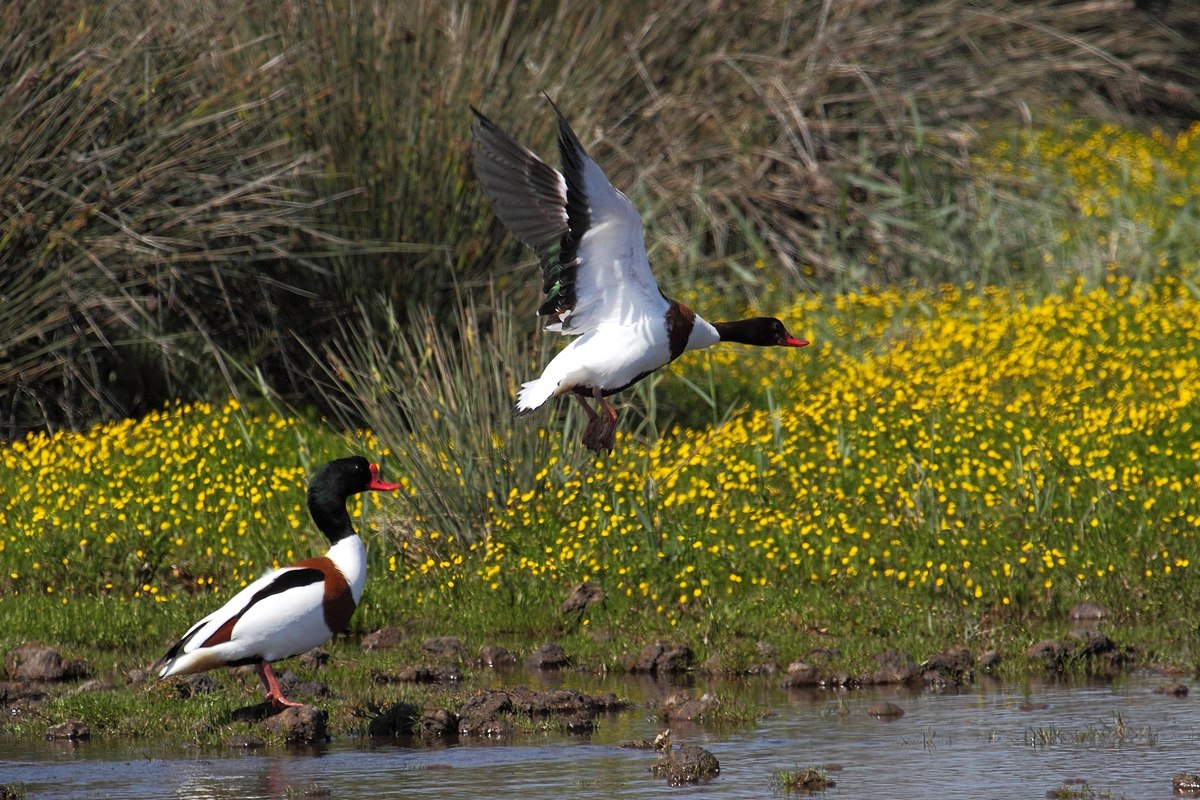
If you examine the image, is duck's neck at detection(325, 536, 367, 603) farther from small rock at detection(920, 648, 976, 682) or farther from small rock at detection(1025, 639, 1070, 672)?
small rock at detection(1025, 639, 1070, 672)

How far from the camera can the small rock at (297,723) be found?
7523mm

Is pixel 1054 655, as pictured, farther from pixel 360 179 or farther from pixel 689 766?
pixel 360 179

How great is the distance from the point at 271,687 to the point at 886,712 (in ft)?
8.72

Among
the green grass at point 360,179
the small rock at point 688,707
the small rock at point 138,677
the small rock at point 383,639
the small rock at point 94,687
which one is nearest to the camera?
the small rock at point 688,707

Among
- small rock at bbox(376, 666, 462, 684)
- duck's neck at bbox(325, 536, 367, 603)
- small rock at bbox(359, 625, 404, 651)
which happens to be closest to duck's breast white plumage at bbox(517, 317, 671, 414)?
duck's neck at bbox(325, 536, 367, 603)

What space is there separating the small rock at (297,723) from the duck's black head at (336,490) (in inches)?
46.6

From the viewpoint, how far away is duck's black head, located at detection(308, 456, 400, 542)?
28.3 feet

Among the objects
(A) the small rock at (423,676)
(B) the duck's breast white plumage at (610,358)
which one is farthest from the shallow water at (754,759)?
(B) the duck's breast white plumage at (610,358)

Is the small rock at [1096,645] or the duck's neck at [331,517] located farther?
the small rock at [1096,645]

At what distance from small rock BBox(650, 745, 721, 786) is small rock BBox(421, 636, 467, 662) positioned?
2388 millimetres

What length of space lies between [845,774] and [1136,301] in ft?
25.3

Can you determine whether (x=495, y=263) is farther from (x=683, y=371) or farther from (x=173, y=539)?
(x=173, y=539)

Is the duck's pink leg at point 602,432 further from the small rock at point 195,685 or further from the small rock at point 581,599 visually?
the small rock at point 581,599

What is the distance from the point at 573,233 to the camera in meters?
7.61
